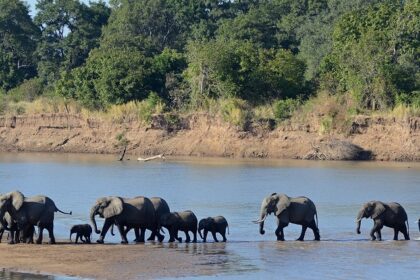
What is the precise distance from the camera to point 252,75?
188 feet

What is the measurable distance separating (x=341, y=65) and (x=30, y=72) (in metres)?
24.7

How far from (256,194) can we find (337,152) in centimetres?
1551

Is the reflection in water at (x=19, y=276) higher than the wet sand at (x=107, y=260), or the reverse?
the wet sand at (x=107, y=260)

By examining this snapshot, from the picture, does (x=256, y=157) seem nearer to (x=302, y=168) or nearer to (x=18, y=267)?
(x=302, y=168)

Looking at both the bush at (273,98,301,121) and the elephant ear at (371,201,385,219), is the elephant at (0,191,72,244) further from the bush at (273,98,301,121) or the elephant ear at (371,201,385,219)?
the bush at (273,98,301,121)

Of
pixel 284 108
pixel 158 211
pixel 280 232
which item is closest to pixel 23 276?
pixel 158 211

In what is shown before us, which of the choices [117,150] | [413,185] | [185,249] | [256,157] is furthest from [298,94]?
[185,249]

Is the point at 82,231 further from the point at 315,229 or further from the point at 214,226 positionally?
the point at 315,229

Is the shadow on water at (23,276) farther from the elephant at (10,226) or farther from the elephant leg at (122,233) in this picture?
the elephant leg at (122,233)

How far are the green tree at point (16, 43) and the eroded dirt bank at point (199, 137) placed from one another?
35.0 feet

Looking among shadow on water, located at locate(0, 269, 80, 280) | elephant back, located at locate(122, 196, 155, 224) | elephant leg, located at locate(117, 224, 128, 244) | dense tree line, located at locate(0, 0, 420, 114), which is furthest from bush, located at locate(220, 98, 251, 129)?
shadow on water, located at locate(0, 269, 80, 280)

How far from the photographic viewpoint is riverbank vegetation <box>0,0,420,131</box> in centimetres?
5544

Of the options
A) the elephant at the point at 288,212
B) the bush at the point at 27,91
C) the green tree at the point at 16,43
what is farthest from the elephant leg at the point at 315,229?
the green tree at the point at 16,43

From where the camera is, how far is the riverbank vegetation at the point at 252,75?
55.4 m
